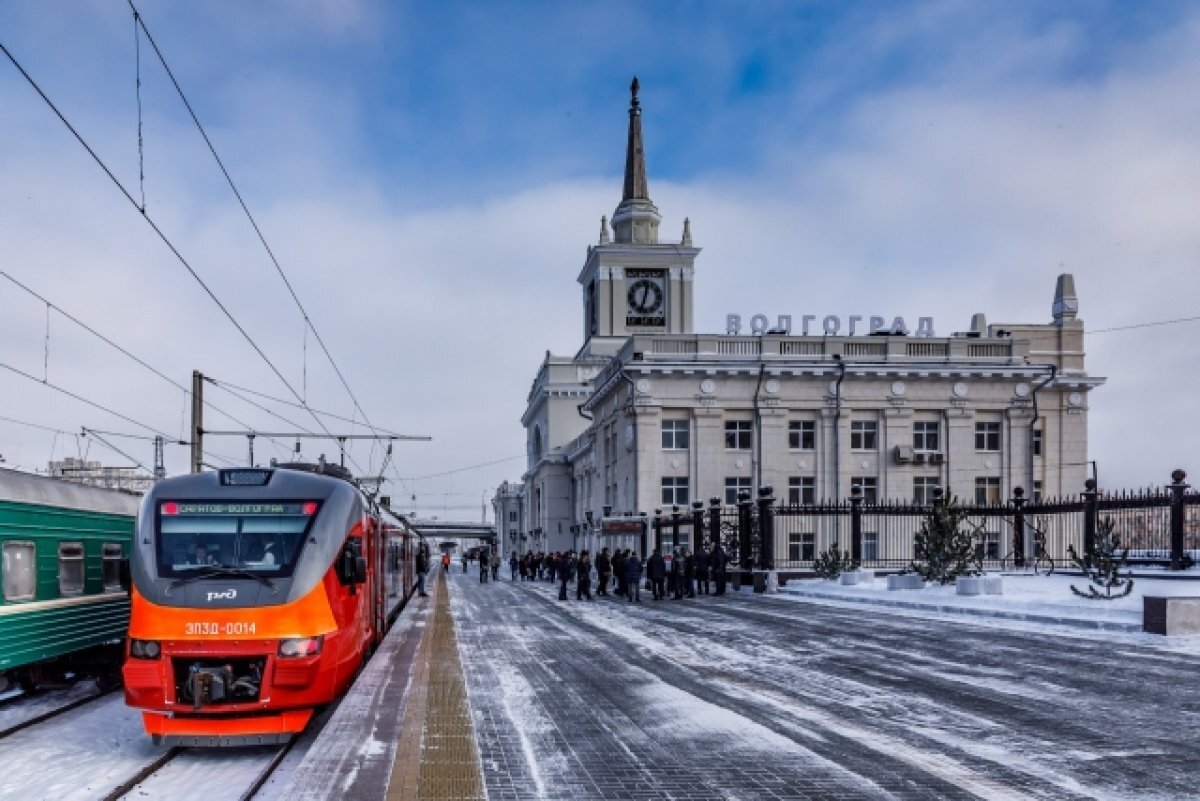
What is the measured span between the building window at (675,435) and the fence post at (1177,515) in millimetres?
30924

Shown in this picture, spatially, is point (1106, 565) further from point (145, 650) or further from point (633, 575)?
point (145, 650)

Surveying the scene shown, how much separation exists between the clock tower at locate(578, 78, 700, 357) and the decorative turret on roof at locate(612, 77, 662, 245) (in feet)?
0.25

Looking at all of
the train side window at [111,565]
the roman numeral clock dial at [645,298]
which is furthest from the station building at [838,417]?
the train side window at [111,565]

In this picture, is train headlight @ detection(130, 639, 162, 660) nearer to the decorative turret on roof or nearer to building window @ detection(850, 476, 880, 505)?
Result: building window @ detection(850, 476, 880, 505)

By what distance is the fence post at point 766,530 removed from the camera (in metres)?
30.9

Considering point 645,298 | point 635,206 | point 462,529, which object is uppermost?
point 635,206

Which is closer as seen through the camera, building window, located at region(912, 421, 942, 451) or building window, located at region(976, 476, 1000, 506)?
building window, located at region(976, 476, 1000, 506)

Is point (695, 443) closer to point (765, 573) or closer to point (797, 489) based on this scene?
point (797, 489)

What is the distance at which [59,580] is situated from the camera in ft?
43.5

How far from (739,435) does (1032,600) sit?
3108 centimetres

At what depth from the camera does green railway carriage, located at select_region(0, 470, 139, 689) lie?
1198 cm

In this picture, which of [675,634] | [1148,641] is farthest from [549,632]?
[1148,641]

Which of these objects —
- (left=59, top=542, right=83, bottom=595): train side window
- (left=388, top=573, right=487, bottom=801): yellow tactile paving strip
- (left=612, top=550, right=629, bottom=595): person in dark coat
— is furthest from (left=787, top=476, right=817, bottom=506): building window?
(left=59, top=542, right=83, bottom=595): train side window

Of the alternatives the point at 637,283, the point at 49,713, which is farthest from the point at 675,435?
the point at 49,713
